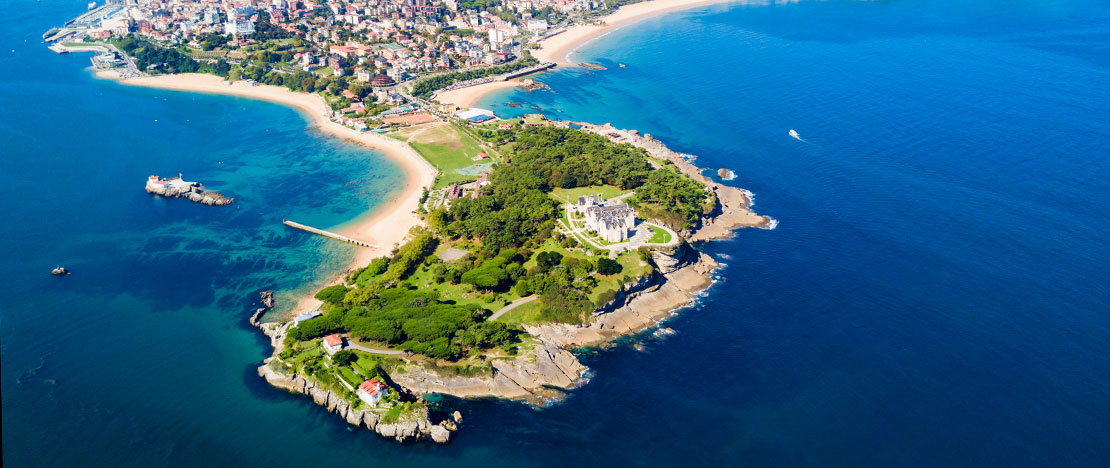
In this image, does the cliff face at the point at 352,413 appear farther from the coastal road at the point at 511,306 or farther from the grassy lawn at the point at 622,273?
the grassy lawn at the point at 622,273

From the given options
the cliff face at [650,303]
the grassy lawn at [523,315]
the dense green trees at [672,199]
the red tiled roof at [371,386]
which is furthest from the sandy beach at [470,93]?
the red tiled roof at [371,386]

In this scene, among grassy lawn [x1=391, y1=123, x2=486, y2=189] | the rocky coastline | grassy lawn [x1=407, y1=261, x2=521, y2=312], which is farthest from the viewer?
grassy lawn [x1=391, y1=123, x2=486, y2=189]

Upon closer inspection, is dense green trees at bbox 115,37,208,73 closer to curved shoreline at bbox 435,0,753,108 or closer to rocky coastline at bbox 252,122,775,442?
curved shoreline at bbox 435,0,753,108

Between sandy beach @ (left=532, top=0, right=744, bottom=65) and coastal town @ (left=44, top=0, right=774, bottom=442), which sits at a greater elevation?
sandy beach @ (left=532, top=0, right=744, bottom=65)

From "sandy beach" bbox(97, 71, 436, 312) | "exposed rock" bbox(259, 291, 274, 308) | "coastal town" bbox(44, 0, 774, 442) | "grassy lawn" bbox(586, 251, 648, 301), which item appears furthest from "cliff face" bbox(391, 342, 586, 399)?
"exposed rock" bbox(259, 291, 274, 308)

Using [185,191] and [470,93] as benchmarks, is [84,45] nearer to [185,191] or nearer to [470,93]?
[470,93]

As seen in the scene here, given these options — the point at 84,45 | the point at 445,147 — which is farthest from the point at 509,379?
the point at 84,45
